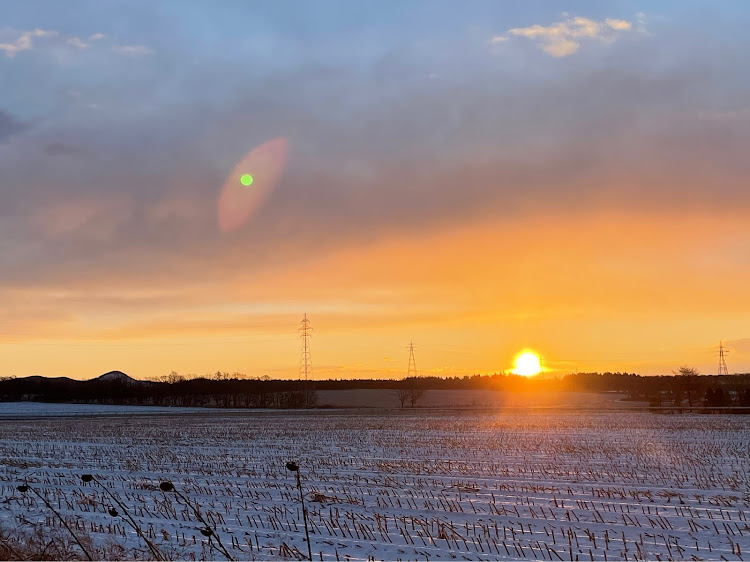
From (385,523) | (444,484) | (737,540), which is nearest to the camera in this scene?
(737,540)

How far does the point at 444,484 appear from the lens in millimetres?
22484

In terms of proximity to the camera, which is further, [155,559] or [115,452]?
[115,452]

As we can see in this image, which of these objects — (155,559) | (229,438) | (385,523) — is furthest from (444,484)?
(229,438)

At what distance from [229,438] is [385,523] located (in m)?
32.0

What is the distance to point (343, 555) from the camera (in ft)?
43.5

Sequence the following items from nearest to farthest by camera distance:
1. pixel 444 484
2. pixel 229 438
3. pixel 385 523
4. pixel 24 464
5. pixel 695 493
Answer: pixel 385 523 → pixel 695 493 → pixel 444 484 → pixel 24 464 → pixel 229 438

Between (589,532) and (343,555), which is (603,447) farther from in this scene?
(343,555)

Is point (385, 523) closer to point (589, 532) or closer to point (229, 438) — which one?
point (589, 532)

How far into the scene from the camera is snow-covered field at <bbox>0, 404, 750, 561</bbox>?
45.7ft

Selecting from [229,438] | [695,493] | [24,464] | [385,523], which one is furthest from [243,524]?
[229,438]

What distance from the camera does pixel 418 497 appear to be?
1989 centimetres

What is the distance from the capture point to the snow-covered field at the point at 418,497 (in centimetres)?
1394

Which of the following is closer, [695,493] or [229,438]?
[695,493]

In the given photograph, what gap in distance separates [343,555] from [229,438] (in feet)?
113
